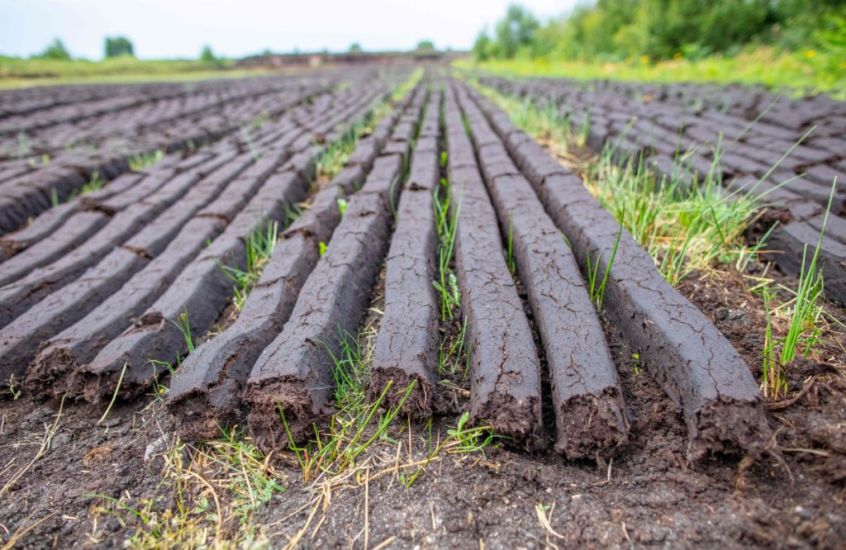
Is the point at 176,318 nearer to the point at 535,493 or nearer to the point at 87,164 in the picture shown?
the point at 535,493

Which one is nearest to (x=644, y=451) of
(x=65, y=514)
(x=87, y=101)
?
(x=65, y=514)

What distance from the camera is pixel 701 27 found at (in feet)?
41.7

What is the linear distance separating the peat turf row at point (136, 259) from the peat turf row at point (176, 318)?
0.14 metres

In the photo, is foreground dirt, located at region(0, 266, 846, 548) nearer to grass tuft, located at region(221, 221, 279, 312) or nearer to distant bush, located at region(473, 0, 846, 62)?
grass tuft, located at region(221, 221, 279, 312)

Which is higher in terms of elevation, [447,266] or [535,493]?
[447,266]

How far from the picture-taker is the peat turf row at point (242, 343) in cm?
137

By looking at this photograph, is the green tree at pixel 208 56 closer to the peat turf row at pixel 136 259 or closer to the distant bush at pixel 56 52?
the distant bush at pixel 56 52

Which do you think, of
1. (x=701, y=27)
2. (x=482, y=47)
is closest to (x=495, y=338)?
(x=701, y=27)

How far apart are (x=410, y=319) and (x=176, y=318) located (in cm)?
91

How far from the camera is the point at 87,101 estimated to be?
8.95 m

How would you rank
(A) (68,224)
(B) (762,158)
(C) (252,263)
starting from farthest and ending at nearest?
(B) (762,158) < (A) (68,224) < (C) (252,263)

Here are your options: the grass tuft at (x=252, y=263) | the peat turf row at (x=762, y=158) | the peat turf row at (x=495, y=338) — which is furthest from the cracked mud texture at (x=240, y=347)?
the peat turf row at (x=762, y=158)

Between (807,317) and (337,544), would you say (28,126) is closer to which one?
(337,544)

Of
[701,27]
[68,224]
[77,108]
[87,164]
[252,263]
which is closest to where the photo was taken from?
[252,263]
